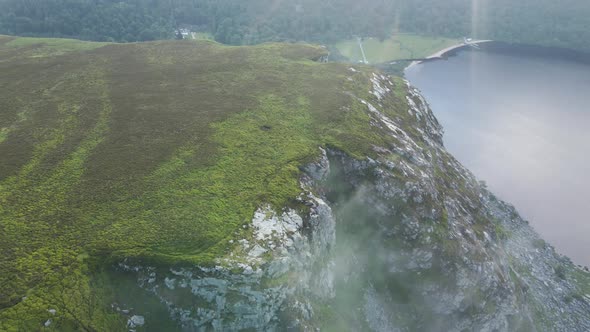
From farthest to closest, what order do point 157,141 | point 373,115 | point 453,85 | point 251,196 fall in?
point 453,85, point 373,115, point 157,141, point 251,196

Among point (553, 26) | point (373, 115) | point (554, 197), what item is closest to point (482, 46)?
point (553, 26)

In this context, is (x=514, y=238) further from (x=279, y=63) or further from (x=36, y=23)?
(x=36, y=23)

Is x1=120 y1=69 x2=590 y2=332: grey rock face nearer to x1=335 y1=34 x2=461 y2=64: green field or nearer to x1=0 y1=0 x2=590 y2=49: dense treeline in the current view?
x1=335 y1=34 x2=461 y2=64: green field

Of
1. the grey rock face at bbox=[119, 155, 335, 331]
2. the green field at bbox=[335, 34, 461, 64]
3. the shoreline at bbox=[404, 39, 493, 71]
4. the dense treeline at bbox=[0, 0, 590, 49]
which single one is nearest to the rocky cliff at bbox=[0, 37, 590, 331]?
the grey rock face at bbox=[119, 155, 335, 331]

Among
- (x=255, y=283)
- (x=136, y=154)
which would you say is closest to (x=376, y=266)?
(x=255, y=283)

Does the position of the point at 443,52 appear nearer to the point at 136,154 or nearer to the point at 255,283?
the point at 136,154

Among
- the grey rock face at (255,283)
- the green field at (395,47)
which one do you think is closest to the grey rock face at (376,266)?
the grey rock face at (255,283)
